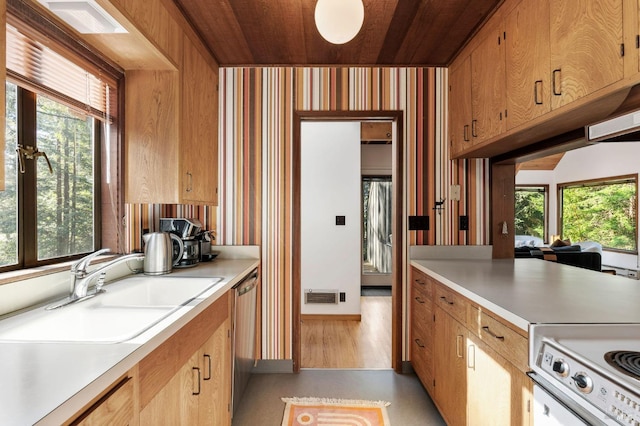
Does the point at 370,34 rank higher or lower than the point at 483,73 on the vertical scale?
higher

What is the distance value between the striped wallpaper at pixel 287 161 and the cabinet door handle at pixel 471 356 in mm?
1088

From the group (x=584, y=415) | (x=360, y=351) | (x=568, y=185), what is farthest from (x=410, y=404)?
(x=568, y=185)

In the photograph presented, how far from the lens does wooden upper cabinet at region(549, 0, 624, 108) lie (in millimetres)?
1128

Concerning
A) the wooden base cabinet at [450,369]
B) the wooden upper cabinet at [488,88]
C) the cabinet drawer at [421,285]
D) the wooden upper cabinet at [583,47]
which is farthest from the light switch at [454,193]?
the wooden upper cabinet at [583,47]

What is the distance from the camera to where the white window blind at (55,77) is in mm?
1316

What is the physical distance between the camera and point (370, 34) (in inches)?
85.6

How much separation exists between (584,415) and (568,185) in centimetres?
191

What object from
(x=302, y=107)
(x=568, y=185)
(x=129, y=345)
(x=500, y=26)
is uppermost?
(x=500, y=26)

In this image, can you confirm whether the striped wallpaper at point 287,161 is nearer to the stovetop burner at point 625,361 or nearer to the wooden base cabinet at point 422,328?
the wooden base cabinet at point 422,328

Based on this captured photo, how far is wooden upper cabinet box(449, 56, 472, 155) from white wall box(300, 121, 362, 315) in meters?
1.41

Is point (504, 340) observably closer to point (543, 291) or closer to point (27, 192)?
point (543, 291)

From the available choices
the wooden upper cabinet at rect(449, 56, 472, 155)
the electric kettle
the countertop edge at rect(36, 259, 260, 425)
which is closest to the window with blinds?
the electric kettle

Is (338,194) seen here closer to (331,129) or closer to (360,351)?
(331,129)

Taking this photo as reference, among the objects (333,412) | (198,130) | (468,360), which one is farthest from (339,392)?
(198,130)
